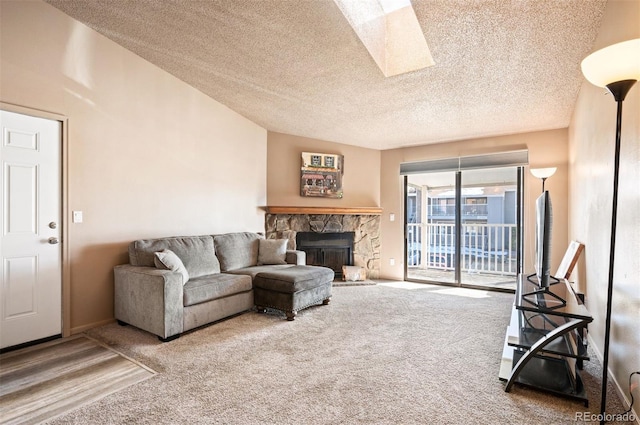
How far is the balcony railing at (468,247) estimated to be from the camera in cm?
530

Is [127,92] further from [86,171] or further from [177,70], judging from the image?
[86,171]

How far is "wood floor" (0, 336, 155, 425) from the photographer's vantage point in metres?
1.81

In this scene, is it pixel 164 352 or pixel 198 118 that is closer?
pixel 164 352

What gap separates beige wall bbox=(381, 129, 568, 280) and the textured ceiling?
9.4 inches

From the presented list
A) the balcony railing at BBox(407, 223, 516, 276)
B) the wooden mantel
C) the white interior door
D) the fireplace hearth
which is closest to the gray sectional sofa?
the white interior door

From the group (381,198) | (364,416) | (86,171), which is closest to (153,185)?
(86,171)

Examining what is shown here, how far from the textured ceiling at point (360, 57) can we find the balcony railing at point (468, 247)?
70.8 inches

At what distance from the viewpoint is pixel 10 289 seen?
256cm

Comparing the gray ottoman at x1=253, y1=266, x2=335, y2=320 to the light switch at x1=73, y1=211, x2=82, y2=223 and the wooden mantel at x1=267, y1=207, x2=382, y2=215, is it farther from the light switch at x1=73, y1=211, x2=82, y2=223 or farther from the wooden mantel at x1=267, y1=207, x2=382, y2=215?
the light switch at x1=73, y1=211, x2=82, y2=223

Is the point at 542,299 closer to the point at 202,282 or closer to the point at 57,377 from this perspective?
the point at 202,282

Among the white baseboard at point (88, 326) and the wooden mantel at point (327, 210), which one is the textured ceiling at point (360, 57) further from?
the white baseboard at point (88, 326)

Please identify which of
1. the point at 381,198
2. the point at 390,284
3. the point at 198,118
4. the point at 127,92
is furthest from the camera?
the point at 381,198

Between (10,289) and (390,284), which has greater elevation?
(10,289)

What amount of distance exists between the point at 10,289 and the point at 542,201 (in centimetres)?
448
